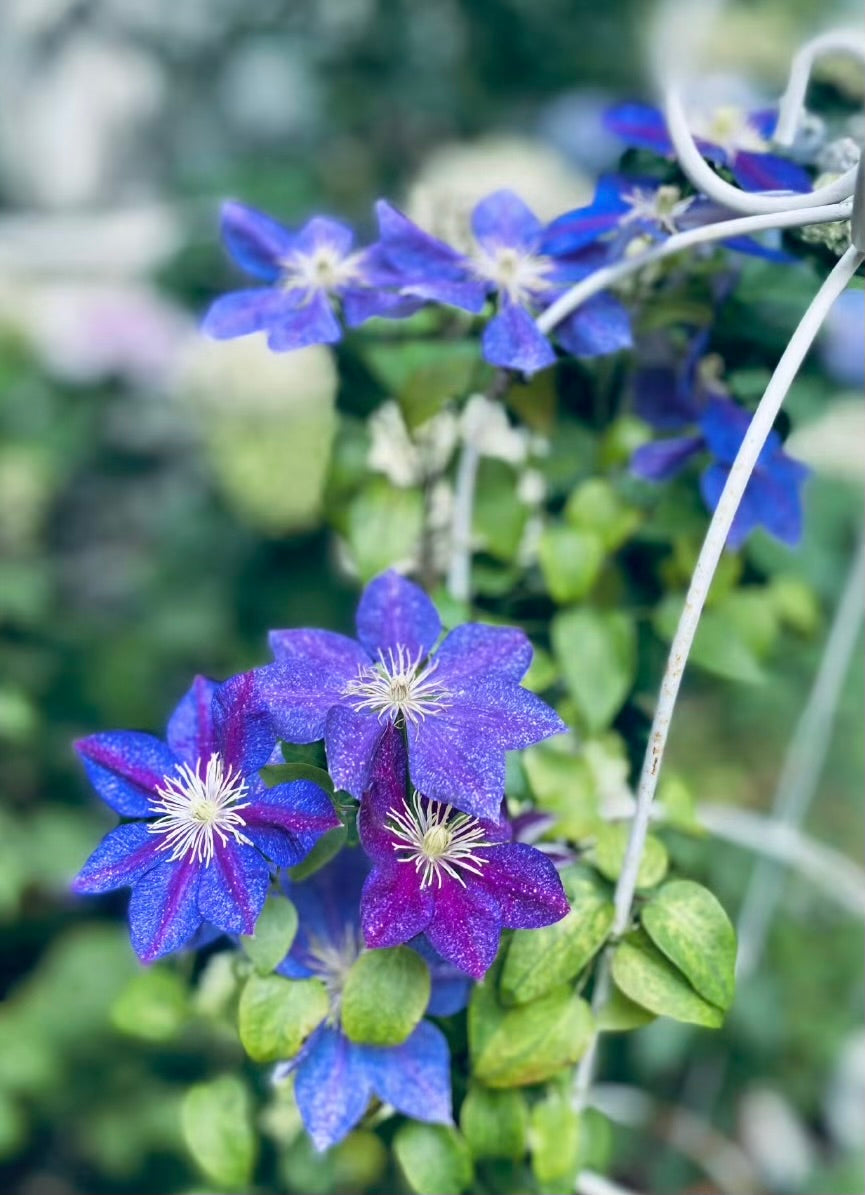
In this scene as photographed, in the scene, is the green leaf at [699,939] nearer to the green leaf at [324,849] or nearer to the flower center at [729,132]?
the green leaf at [324,849]

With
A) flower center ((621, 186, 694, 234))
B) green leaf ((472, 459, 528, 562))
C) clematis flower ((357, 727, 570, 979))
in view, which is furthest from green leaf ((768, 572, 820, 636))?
clematis flower ((357, 727, 570, 979))

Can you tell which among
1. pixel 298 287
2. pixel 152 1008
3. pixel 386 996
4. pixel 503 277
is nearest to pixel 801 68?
pixel 503 277

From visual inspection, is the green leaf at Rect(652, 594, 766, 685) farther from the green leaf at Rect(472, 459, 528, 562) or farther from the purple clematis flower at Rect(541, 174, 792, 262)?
the purple clematis flower at Rect(541, 174, 792, 262)

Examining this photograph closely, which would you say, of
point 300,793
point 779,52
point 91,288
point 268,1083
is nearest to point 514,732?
point 300,793

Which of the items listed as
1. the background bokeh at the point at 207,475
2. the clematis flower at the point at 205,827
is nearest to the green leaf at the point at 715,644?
the background bokeh at the point at 207,475

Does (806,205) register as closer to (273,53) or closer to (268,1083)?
(268,1083)
